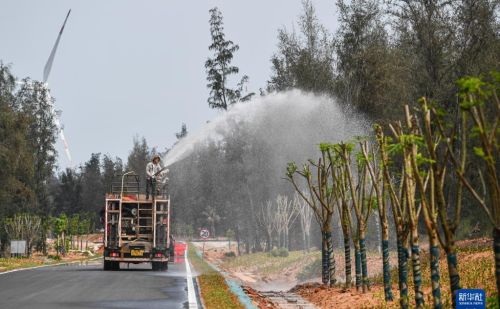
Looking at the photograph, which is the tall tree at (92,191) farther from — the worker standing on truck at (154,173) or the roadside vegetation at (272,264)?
the worker standing on truck at (154,173)

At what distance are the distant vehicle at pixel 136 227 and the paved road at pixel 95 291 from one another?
2544 millimetres

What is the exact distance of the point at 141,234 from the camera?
3369 cm

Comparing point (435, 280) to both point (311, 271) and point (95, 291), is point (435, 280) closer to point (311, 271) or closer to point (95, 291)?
point (95, 291)

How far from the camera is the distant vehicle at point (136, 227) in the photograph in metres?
33.4

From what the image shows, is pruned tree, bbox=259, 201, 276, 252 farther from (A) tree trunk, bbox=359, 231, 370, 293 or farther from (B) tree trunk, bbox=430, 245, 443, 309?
(B) tree trunk, bbox=430, 245, 443, 309

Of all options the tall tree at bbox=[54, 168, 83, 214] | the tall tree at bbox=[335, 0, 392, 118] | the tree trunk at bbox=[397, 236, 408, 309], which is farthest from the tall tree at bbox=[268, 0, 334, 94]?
the tall tree at bbox=[54, 168, 83, 214]

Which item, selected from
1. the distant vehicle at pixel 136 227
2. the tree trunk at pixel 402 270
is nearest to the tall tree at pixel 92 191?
the distant vehicle at pixel 136 227

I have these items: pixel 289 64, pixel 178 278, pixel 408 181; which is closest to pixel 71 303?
pixel 408 181

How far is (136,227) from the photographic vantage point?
3359 cm

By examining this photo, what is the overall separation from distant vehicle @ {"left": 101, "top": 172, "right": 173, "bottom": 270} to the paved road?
2544 mm

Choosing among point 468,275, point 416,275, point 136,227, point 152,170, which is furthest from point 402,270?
point 136,227

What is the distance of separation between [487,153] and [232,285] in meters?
15.4

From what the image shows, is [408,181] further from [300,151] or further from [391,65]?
[300,151]

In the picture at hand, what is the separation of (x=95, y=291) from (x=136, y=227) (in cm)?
1081
